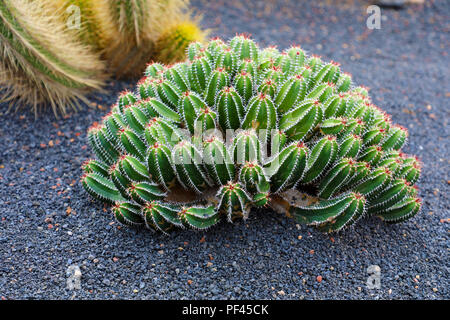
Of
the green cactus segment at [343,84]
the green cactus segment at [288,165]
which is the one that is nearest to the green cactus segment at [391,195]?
the green cactus segment at [288,165]

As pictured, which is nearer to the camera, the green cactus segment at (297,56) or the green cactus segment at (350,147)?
the green cactus segment at (350,147)

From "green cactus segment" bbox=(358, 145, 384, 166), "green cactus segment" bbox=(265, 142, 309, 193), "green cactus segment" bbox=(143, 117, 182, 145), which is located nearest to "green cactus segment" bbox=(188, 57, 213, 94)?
"green cactus segment" bbox=(143, 117, 182, 145)

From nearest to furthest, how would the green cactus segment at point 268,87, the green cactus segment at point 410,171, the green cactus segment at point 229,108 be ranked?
the green cactus segment at point 229,108 < the green cactus segment at point 268,87 < the green cactus segment at point 410,171

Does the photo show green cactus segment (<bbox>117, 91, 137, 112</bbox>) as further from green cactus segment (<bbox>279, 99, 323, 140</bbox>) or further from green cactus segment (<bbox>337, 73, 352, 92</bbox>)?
green cactus segment (<bbox>337, 73, 352, 92</bbox>)

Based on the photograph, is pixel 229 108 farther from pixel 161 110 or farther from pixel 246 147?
pixel 161 110

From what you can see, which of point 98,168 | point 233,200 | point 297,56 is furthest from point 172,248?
point 297,56

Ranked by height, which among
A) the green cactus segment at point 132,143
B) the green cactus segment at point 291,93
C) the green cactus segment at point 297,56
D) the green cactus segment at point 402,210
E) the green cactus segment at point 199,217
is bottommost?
the green cactus segment at point 402,210

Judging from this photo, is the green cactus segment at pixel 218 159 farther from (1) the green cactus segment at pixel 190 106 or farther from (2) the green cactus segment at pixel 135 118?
(2) the green cactus segment at pixel 135 118

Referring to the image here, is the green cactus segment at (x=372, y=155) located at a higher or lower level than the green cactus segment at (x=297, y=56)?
lower
